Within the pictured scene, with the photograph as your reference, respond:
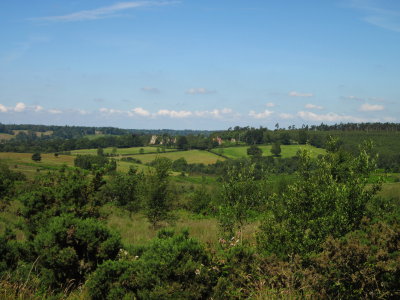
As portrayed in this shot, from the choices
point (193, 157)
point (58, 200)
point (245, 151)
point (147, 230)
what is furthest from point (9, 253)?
point (245, 151)

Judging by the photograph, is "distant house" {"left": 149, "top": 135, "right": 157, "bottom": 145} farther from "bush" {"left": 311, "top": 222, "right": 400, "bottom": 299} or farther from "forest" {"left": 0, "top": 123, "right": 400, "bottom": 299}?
"bush" {"left": 311, "top": 222, "right": 400, "bottom": 299}

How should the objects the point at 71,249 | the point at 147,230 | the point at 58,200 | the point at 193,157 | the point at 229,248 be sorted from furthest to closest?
the point at 193,157 < the point at 147,230 < the point at 58,200 < the point at 229,248 < the point at 71,249

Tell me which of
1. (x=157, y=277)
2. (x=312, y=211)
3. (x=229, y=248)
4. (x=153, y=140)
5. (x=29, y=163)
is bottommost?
(x=29, y=163)

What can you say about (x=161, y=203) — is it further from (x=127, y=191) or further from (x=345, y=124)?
(x=345, y=124)

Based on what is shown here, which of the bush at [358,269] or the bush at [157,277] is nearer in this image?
the bush at [358,269]

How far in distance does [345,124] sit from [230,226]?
168 m

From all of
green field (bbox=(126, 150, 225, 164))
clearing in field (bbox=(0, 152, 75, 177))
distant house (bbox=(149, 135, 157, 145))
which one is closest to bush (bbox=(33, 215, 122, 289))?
clearing in field (bbox=(0, 152, 75, 177))

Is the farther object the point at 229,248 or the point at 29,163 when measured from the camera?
the point at 29,163

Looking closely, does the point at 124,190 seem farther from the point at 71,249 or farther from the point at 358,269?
the point at 358,269

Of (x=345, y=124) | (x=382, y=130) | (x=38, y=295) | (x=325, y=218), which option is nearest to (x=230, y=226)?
(x=325, y=218)

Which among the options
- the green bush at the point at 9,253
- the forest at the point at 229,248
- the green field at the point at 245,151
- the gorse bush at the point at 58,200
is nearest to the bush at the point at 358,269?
the forest at the point at 229,248

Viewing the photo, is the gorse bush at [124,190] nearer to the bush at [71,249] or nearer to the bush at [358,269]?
the bush at [71,249]

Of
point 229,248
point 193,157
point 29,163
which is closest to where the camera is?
point 229,248

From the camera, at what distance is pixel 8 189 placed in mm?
24391
